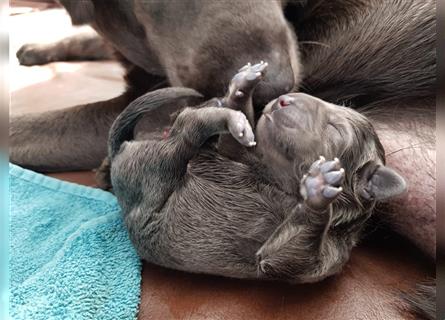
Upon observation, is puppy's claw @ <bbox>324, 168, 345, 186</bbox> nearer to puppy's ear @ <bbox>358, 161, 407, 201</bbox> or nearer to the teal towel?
puppy's ear @ <bbox>358, 161, 407, 201</bbox>

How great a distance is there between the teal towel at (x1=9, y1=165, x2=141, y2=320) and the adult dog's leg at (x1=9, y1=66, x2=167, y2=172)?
16 centimetres

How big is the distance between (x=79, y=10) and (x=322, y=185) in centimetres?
82

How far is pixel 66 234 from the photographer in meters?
0.98

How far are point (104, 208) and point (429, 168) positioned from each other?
557mm

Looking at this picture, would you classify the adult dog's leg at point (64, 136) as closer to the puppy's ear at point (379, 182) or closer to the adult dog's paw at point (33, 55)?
the adult dog's paw at point (33, 55)

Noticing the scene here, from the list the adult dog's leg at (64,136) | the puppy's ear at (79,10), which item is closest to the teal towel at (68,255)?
the adult dog's leg at (64,136)

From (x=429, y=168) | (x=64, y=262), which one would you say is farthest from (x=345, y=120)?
(x=64, y=262)

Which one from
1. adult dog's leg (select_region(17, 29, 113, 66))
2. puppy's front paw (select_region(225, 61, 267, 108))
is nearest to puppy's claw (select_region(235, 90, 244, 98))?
puppy's front paw (select_region(225, 61, 267, 108))

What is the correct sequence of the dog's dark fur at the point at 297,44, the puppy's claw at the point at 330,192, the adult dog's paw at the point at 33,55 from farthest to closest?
the adult dog's paw at the point at 33,55 → the dog's dark fur at the point at 297,44 → the puppy's claw at the point at 330,192

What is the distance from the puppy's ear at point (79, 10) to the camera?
1.30 m

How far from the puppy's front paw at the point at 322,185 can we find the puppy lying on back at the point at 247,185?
4 cm

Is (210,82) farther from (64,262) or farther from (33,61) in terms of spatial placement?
(33,61)

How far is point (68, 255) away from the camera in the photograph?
89 centimetres

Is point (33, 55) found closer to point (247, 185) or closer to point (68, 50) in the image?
point (68, 50)
